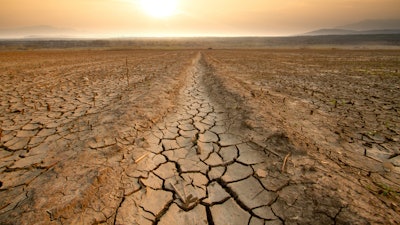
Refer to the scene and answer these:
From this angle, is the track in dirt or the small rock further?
the small rock

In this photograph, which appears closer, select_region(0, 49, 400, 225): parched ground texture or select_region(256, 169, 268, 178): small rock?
select_region(0, 49, 400, 225): parched ground texture

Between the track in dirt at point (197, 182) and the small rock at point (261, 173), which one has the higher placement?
the small rock at point (261, 173)

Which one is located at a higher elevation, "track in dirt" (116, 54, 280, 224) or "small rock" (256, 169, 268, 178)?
"small rock" (256, 169, 268, 178)

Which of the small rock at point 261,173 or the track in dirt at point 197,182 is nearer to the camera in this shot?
the track in dirt at point 197,182

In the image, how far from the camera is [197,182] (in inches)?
85.0

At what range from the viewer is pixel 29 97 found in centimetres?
539

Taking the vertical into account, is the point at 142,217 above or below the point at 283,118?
below

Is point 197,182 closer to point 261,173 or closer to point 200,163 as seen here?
point 200,163

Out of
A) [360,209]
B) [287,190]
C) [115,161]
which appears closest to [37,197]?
[115,161]

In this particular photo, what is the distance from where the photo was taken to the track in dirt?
1748 mm

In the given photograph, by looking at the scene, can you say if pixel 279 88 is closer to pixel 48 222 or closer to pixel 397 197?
pixel 397 197

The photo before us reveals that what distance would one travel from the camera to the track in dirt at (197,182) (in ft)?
5.74

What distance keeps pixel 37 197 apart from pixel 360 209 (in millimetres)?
2781

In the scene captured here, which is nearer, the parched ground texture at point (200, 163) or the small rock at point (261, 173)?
the parched ground texture at point (200, 163)
